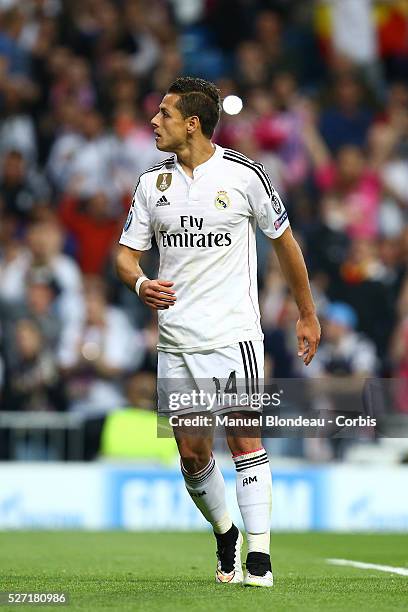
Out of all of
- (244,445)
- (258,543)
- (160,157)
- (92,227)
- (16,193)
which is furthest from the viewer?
(160,157)

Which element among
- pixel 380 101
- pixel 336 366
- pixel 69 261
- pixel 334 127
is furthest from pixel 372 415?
pixel 380 101

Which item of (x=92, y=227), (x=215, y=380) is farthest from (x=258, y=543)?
(x=92, y=227)

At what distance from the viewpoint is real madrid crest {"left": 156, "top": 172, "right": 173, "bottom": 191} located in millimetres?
7086

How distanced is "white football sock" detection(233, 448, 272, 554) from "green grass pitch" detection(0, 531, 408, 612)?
304 millimetres

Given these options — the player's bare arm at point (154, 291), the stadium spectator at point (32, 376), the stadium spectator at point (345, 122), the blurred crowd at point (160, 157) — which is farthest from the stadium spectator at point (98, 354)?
the player's bare arm at point (154, 291)

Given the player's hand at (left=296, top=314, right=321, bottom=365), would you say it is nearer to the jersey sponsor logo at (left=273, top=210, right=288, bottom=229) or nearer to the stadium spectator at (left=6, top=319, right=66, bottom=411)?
the jersey sponsor logo at (left=273, top=210, right=288, bottom=229)

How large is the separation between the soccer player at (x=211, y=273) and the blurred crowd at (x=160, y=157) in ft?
20.0

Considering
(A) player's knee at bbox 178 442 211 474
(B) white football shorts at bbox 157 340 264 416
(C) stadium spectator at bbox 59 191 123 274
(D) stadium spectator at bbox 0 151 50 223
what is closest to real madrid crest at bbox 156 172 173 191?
(B) white football shorts at bbox 157 340 264 416

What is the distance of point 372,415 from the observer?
25.1 feet

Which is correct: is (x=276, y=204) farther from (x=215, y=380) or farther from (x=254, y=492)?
(x=254, y=492)

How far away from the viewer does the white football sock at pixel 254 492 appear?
6746mm

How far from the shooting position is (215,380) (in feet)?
22.6

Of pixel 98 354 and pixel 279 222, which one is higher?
pixel 279 222

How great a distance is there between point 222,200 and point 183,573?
2.15m
